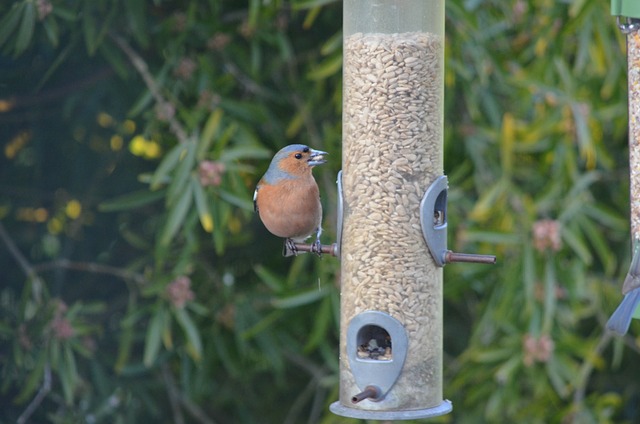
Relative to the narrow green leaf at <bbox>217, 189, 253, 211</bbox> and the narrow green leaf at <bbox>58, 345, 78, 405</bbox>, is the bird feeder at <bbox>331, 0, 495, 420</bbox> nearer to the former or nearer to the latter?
the narrow green leaf at <bbox>217, 189, 253, 211</bbox>

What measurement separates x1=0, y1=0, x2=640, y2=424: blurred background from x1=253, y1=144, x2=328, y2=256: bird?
0.97 ft

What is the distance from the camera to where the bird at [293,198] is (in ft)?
12.3

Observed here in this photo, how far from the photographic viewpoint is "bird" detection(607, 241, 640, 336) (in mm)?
2984

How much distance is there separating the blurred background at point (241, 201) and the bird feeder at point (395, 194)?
76 centimetres

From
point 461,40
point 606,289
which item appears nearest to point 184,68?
point 461,40

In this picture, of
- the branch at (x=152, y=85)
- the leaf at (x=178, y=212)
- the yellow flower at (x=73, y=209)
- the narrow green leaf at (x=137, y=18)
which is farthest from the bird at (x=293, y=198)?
the yellow flower at (x=73, y=209)

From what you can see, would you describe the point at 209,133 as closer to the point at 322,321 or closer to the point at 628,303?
the point at 322,321

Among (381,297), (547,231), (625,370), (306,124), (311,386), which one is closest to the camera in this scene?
(381,297)

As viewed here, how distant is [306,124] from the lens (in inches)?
185

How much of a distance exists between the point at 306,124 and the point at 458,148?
0.60 m

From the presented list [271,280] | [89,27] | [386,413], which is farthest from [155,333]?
[386,413]

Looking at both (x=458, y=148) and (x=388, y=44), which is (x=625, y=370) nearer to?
(x=458, y=148)

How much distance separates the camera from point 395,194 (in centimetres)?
343

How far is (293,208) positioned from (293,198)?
0.10 ft
